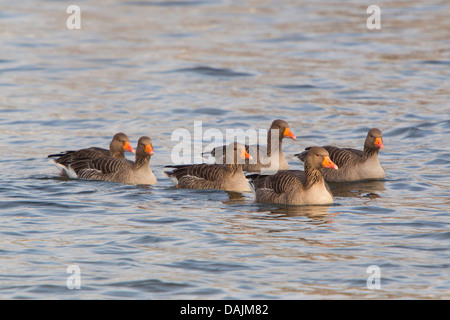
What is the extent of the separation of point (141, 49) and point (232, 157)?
17.4 m

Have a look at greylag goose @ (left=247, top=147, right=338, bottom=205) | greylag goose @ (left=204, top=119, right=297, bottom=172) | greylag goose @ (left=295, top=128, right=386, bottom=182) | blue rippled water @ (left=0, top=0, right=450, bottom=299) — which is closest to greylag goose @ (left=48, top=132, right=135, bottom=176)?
blue rippled water @ (left=0, top=0, right=450, bottom=299)

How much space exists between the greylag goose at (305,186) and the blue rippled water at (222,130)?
0.25m

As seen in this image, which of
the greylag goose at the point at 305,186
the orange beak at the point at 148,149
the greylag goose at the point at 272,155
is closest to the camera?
the greylag goose at the point at 305,186

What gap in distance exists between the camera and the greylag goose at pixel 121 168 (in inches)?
709

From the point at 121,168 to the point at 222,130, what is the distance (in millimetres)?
5649

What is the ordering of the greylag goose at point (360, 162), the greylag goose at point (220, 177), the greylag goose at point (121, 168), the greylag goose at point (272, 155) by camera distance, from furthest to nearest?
the greylag goose at point (272, 155)
the greylag goose at point (360, 162)
the greylag goose at point (121, 168)
the greylag goose at point (220, 177)

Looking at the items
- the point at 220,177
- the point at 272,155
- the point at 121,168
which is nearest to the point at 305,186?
the point at 220,177

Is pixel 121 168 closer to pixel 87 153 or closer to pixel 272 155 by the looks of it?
pixel 87 153

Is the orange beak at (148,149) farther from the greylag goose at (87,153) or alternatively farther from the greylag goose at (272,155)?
the greylag goose at (272,155)

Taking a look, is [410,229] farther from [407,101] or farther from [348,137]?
[407,101]

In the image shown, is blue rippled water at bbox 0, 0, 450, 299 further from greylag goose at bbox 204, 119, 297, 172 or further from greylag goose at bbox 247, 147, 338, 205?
greylag goose at bbox 204, 119, 297, 172

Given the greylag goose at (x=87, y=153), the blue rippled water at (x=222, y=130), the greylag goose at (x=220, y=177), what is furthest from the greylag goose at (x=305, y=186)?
the greylag goose at (x=87, y=153)
